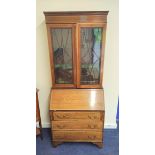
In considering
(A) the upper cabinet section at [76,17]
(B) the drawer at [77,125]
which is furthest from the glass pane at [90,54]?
(B) the drawer at [77,125]

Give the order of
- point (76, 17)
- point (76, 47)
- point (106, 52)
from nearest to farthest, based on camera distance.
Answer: point (76, 17), point (76, 47), point (106, 52)

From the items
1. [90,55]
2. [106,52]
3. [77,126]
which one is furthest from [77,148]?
[106,52]

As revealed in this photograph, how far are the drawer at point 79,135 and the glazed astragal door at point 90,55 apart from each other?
1.96ft

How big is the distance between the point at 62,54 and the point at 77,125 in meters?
0.92

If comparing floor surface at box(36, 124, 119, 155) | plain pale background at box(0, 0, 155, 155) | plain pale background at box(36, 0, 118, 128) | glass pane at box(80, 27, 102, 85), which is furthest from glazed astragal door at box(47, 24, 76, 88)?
plain pale background at box(0, 0, 155, 155)

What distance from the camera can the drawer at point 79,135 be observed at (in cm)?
240

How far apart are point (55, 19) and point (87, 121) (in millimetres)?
1293

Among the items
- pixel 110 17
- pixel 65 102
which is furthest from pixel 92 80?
pixel 110 17

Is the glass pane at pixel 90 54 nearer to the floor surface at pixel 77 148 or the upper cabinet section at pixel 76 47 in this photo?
the upper cabinet section at pixel 76 47

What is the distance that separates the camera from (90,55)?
94.0 inches
